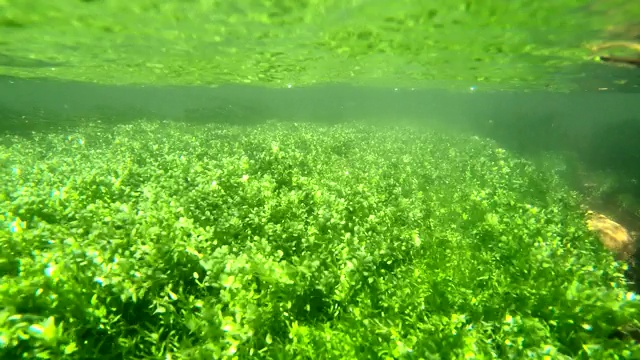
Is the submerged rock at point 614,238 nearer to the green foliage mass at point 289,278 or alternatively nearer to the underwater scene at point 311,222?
the underwater scene at point 311,222

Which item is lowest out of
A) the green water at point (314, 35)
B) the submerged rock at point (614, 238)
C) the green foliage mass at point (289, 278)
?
the submerged rock at point (614, 238)

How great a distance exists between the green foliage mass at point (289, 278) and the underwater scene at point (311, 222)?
0.05 meters

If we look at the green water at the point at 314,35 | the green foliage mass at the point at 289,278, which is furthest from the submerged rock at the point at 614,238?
the green water at the point at 314,35

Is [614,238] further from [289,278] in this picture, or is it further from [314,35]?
[314,35]

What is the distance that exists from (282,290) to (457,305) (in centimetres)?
338

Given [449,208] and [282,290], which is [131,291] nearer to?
[282,290]

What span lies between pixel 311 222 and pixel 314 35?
13074 mm

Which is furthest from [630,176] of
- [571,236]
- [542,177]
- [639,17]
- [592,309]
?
[592,309]

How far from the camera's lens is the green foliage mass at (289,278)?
16.4 feet

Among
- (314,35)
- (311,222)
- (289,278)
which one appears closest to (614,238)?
(311,222)

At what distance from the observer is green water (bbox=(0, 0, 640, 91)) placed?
13.5 meters

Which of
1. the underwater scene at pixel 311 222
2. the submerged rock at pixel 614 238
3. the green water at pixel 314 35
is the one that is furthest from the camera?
the green water at pixel 314 35

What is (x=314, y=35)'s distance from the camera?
18.1 m

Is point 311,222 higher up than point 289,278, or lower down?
lower down
